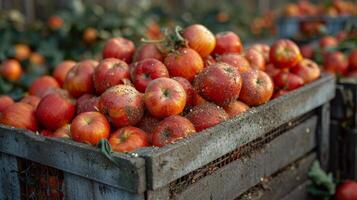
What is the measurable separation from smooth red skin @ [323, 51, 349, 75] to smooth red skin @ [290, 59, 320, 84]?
88 centimetres

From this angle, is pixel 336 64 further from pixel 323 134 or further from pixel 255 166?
pixel 255 166

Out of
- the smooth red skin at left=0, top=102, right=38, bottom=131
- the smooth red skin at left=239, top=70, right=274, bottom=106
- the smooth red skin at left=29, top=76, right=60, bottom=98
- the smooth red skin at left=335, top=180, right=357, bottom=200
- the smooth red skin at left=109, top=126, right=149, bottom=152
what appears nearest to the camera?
the smooth red skin at left=109, top=126, right=149, bottom=152

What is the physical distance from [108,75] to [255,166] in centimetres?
90

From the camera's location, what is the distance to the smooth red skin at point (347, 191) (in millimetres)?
3328

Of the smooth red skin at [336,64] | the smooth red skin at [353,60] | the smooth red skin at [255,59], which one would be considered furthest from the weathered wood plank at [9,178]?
the smooth red skin at [353,60]

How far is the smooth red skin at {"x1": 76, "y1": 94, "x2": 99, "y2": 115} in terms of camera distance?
2597 mm

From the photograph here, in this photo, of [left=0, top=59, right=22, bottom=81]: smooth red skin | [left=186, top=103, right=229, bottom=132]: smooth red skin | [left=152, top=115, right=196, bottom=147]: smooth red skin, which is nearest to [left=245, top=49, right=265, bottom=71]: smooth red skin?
[left=186, top=103, right=229, bottom=132]: smooth red skin

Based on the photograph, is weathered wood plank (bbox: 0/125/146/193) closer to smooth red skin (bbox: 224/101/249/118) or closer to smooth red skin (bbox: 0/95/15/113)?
smooth red skin (bbox: 0/95/15/113)

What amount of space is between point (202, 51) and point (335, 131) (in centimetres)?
131

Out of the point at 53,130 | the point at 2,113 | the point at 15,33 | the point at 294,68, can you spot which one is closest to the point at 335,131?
the point at 294,68

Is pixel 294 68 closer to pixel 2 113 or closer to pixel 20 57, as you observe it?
pixel 2 113

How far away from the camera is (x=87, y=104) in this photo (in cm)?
264

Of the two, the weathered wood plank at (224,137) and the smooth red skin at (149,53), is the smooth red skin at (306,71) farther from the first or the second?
the smooth red skin at (149,53)

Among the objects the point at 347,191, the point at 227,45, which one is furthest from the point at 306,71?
the point at 347,191
